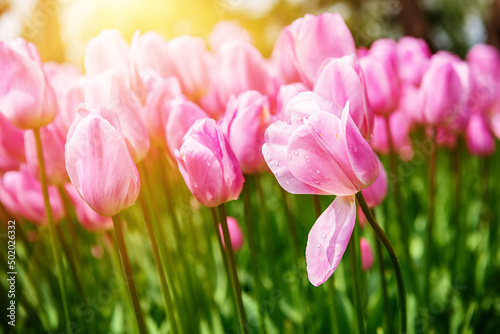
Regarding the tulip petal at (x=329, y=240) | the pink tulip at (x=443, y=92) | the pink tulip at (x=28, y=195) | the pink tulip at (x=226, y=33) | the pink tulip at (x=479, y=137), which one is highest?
the pink tulip at (x=226, y=33)

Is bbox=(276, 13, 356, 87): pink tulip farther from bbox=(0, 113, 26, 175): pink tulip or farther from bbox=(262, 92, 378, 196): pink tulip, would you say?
bbox=(0, 113, 26, 175): pink tulip

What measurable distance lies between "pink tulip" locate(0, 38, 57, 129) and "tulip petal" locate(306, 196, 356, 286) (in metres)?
0.67

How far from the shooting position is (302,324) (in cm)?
119

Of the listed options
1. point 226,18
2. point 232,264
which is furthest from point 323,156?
point 226,18

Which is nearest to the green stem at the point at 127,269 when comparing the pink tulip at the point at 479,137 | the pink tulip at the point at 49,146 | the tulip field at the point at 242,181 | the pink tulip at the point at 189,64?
the tulip field at the point at 242,181

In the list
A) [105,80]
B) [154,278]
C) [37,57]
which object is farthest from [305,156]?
[154,278]

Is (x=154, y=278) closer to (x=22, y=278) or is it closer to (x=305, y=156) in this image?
(x=22, y=278)

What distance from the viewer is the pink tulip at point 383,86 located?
1247 mm

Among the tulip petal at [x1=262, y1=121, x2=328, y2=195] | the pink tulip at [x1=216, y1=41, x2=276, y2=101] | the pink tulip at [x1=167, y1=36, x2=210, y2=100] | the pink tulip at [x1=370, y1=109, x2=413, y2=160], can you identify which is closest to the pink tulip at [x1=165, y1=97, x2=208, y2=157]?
the tulip petal at [x1=262, y1=121, x2=328, y2=195]

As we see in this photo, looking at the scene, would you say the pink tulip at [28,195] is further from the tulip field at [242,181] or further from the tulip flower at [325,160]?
the tulip flower at [325,160]

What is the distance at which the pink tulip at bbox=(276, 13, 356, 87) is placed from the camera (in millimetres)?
910

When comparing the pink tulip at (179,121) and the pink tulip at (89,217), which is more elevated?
the pink tulip at (179,121)

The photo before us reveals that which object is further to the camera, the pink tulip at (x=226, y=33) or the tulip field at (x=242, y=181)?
the pink tulip at (x=226, y=33)

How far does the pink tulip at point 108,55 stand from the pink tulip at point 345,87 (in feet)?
1.35
